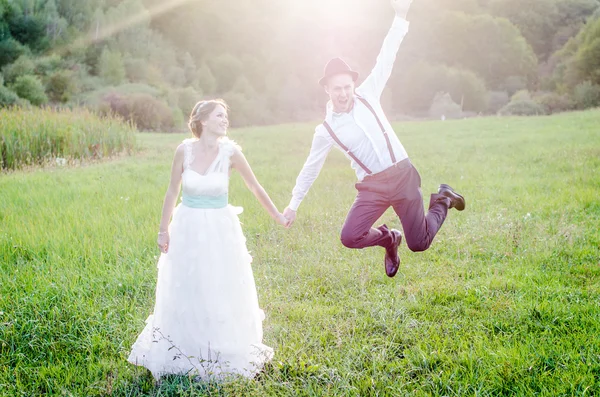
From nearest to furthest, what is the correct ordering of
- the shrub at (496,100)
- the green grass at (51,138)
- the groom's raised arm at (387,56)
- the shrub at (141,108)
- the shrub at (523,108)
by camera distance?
the groom's raised arm at (387,56) < the green grass at (51,138) < the shrub at (141,108) < the shrub at (523,108) < the shrub at (496,100)

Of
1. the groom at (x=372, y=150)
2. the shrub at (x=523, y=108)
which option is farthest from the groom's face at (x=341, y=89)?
the shrub at (x=523, y=108)

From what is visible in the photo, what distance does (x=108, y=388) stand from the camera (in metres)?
4.15

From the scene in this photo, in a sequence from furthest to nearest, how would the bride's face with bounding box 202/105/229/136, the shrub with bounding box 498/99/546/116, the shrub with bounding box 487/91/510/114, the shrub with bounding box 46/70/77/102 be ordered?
the shrub with bounding box 487/91/510/114, the shrub with bounding box 498/99/546/116, the shrub with bounding box 46/70/77/102, the bride's face with bounding box 202/105/229/136

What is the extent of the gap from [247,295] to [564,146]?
1506 centimetres

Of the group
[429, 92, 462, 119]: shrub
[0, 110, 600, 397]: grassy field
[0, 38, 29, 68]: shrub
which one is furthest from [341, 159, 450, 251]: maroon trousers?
[429, 92, 462, 119]: shrub

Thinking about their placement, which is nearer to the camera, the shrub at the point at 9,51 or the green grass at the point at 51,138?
the green grass at the point at 51,138

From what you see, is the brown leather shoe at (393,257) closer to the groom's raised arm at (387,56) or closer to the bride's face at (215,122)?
the groom's raised arm at (387,56)

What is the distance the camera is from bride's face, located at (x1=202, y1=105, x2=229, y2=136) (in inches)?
172

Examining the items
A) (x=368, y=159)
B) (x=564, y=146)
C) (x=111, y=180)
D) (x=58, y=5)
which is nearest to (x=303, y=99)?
(x=58, y=5)

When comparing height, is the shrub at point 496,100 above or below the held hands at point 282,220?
above

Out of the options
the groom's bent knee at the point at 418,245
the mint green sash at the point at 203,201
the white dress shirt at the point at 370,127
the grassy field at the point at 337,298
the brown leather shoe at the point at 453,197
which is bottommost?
the grassy field at the point at 337,298

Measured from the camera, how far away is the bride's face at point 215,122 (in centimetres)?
438

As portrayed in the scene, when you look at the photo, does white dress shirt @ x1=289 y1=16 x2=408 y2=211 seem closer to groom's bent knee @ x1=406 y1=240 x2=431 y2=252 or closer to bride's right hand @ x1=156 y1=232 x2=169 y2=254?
groom's bent knee @ x1=406 y1=240 x2=431 y2=252

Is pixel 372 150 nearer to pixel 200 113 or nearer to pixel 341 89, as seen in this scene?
pixel 341 89
